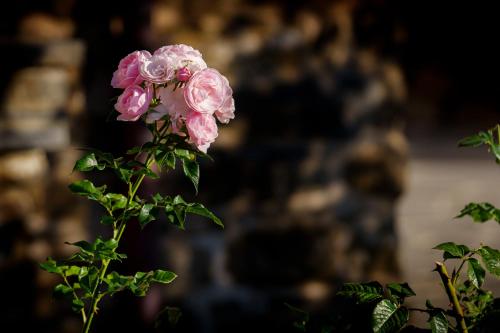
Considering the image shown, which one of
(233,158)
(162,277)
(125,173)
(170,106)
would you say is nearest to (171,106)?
(170,106)

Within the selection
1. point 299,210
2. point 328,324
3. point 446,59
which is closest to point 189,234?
point 299,210

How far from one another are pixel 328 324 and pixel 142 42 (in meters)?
1.51

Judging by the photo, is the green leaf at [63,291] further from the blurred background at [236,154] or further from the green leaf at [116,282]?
the blurred background at [236,154]

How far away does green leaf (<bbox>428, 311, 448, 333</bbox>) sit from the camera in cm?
103

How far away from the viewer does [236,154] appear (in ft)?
8.45

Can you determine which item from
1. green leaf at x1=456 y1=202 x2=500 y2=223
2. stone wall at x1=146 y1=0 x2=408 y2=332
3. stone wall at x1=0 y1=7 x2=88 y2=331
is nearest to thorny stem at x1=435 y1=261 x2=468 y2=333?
green leaf at x1=456 y1=202 x2=500 y2=223

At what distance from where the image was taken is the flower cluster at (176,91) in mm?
1058

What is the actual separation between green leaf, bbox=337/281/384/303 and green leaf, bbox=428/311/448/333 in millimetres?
84

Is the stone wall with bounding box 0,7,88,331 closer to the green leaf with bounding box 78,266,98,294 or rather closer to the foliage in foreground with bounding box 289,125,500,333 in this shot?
the green leaf with bounding box 78,266,98,294

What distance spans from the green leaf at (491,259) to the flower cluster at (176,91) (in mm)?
423

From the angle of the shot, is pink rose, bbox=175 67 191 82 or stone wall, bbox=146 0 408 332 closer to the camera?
pink rose, bbox=175 67 191 82

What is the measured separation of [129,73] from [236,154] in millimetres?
1484

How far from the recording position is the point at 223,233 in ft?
8.38

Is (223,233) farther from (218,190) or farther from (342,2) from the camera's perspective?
(342,2)
